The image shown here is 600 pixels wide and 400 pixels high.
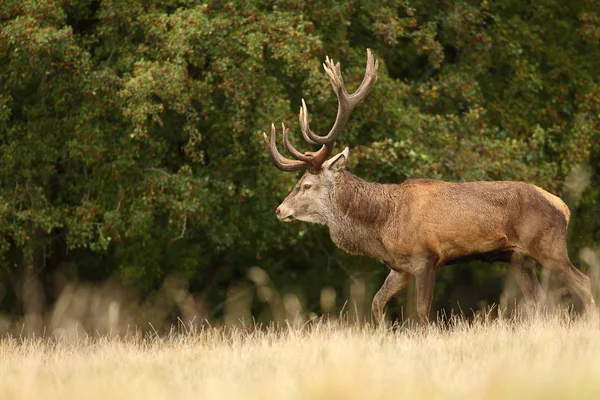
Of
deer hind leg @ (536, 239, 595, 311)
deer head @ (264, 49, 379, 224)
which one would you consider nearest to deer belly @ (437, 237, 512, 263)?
A: deer hind leg @ (536, 239, 595, 311)

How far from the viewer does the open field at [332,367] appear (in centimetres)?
524

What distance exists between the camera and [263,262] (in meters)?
17.9

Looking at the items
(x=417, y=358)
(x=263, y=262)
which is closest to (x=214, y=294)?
(x=263, y=262)

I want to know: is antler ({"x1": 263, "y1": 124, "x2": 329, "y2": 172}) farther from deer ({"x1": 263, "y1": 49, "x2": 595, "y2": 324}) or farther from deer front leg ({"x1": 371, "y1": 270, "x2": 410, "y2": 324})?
deer front leg ({"x1": 371, "y1": 270, "x2": 410, "y2": 324})

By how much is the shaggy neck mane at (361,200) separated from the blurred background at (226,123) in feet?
7.38

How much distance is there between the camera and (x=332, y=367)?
583 cm

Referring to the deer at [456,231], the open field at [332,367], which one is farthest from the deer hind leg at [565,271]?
the open field at [332,367]

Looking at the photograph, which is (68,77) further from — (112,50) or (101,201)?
(101,201)

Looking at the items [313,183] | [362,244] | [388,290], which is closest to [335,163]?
[313,183]

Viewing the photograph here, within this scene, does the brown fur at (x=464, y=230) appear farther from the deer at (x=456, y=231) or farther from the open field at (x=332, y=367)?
the open field at (x=332, y=367)

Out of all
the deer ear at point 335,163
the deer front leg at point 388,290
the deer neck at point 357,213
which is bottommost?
the deer front leg at point 388,290

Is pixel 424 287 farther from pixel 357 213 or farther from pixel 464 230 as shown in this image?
pixel 357 213

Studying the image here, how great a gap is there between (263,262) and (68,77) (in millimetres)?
4740

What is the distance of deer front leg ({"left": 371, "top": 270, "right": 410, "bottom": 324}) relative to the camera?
1037 centimetres
